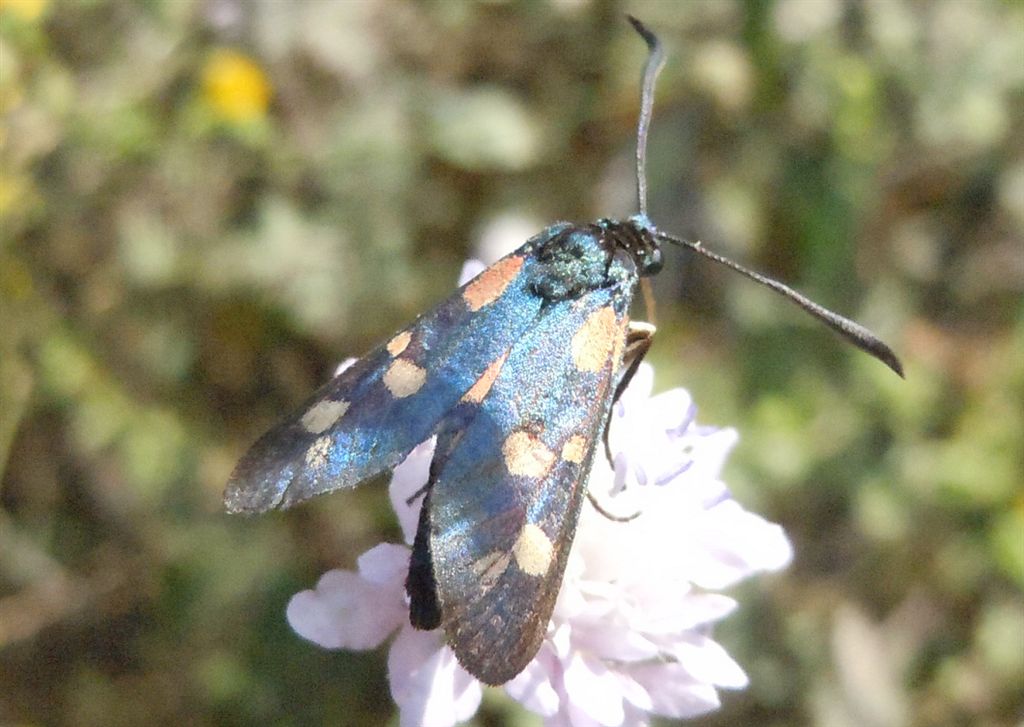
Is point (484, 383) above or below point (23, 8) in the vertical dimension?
below

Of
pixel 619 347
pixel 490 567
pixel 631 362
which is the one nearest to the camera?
pixel 490 567

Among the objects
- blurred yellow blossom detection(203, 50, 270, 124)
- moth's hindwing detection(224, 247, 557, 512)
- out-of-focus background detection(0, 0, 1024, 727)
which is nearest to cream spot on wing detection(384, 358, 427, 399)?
moth's hindwing detection(224, 247, 557, 512)

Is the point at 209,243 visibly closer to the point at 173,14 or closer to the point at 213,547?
the point at 173,14

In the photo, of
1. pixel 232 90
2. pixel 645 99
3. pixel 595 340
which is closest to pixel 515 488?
pixel 595 340

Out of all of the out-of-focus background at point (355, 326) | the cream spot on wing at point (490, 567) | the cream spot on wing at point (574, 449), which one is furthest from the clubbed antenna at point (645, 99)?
the out-of-focus background at point (355, 326)

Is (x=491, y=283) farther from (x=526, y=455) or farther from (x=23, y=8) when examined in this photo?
(x=23, y=8)

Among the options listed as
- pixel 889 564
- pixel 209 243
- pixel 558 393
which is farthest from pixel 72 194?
pixel 889 564
